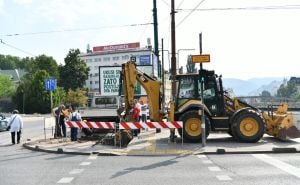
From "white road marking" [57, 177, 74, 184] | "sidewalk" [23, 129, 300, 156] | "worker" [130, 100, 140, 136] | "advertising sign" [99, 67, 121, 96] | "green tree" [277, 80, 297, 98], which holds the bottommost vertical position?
"white road marking" [57, 177, 74, 184]

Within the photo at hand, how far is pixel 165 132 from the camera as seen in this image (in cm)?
2583

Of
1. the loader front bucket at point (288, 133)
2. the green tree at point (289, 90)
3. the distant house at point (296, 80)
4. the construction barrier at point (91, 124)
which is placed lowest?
the loader front bucket at point (288, 133)

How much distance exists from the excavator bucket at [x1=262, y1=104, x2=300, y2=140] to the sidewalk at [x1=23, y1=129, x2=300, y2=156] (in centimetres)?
27

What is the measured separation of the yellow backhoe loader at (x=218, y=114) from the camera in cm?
1984

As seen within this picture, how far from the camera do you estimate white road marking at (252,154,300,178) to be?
41.6 feet

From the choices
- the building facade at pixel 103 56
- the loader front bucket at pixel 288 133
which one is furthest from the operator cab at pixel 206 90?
the building facade at pixel 103 56

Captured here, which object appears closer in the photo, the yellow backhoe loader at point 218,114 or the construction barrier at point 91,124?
the yellow backhoe loader at point 218,114

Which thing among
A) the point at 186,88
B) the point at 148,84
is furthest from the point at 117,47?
the point at 186,88

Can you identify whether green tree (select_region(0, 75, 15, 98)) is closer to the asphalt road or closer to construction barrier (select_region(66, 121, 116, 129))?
construction barrier (select_region(66, 121, 116, 129))

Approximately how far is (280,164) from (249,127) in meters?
5.77

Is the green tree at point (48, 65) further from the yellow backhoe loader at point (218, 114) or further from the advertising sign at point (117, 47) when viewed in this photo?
the yellow backhoe loader at point (218, 114)

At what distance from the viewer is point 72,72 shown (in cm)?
11050

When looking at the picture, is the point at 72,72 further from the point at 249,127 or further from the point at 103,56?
the point at 249,127

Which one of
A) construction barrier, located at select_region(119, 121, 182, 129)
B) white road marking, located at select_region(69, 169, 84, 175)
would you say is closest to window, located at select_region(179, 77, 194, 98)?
construction barrier, located at select_region(119, 121, 182, 129)
